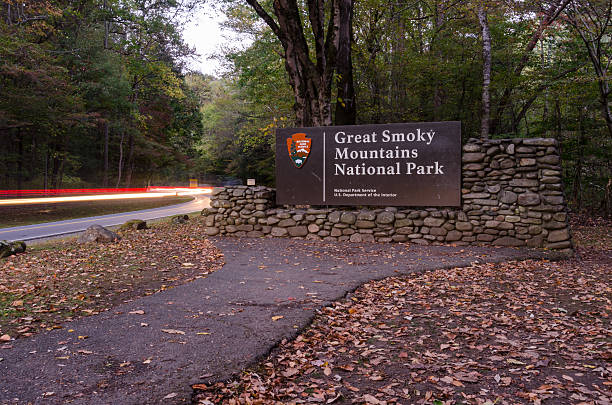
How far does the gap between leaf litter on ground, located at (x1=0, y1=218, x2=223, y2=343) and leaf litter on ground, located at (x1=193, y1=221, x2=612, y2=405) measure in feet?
7.58

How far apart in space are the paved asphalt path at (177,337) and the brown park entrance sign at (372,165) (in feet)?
9.36

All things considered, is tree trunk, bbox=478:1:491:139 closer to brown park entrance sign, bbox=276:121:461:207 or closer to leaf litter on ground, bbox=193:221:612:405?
brown park entrance sign, bbox=276:121:461:207

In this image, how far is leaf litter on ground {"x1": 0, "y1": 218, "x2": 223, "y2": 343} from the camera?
16.6ft

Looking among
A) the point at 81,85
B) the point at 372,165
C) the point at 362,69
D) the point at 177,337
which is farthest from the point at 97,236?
the point at 81,85

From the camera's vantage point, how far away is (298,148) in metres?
11.4

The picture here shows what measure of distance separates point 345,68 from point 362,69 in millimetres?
→ 4514

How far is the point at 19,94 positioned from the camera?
68.8 feet

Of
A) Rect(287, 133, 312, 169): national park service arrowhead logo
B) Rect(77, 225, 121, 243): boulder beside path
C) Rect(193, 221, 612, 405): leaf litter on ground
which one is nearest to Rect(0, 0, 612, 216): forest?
Rect(287, 133, 312, 169): national park service arrowhead logo

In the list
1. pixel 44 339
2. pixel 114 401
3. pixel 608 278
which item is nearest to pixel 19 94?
pixel 44 339

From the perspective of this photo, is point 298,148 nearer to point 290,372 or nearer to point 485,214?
point 485,214

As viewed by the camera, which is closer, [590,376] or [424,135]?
[590,376]

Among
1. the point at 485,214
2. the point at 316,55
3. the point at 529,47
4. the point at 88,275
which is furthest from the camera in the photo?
the point at 529,47

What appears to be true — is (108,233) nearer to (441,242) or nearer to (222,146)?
(441,242)

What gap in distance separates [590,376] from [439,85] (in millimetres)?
16496
